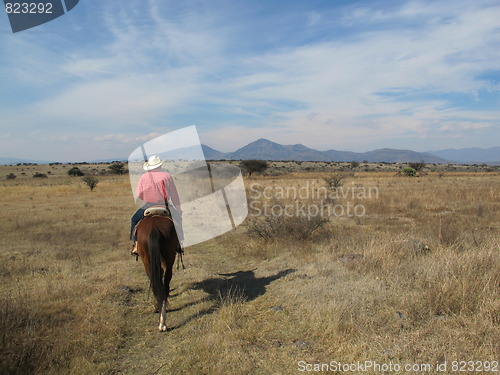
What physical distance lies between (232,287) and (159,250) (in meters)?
2.11

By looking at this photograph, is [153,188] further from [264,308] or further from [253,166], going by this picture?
[253,166]

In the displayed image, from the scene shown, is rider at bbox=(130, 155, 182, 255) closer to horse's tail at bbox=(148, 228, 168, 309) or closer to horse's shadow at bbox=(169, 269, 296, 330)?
horse's tail at bbox=(148, 228, 168, 309)

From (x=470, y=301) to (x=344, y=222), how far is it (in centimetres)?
827

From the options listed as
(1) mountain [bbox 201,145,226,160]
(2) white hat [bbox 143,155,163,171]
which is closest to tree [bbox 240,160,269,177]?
(1) mountain [bbox 201,145,226,160]

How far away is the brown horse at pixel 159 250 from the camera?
4621mm

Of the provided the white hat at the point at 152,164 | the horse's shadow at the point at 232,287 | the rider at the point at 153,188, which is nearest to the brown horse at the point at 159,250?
the rider at the point at 153,188

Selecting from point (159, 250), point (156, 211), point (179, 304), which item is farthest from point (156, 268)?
point (179, 304)

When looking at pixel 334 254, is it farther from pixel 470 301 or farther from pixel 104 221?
pixel 104 221

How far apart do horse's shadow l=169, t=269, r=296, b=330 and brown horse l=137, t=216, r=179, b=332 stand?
66cm

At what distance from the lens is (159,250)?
4672 millimetres

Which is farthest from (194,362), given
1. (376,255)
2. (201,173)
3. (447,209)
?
(201,173)

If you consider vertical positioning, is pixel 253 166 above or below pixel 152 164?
above

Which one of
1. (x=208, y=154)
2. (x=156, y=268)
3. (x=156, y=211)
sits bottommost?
(x=156, y=268)

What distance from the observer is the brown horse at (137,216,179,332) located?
4621mm
